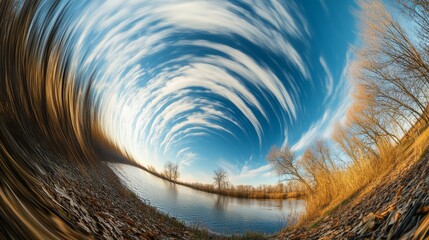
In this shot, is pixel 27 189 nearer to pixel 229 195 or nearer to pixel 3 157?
pixel 3 157

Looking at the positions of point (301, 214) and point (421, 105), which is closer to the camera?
point (301, 214)

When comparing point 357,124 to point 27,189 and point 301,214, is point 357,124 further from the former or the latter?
point 27,189

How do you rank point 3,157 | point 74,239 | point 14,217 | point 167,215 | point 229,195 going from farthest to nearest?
point 229,195 < point 167,215 < point 3,157 < point 74,239 < point 14,217

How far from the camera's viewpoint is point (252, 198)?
38094 mm

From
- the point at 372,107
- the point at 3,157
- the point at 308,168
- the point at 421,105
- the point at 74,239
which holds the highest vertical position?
the point at 372,107

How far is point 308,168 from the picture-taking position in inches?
616

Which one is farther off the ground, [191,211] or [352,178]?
[352,178]

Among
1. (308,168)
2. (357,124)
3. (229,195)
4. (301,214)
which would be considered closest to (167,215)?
(301,214)

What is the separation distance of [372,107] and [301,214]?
1200cm

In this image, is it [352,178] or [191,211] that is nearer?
[352,178]

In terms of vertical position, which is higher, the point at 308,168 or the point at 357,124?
the point at 357,124

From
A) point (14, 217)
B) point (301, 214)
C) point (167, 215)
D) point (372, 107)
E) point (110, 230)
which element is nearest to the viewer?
point (14, 217)

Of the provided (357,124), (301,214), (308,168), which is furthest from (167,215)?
(357,124)

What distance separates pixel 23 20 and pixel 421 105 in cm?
2037
